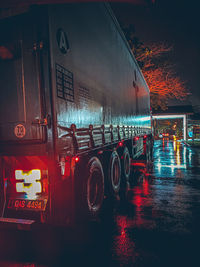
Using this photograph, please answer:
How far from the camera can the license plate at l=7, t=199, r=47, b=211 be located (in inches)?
113

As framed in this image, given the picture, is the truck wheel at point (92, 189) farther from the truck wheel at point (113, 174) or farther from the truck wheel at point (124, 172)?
the truck wheel at point (124, 172)

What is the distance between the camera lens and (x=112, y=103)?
5.33 m

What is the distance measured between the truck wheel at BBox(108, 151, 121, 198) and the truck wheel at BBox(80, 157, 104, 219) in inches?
31.2

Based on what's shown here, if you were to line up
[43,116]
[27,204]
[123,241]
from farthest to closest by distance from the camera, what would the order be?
[123,241] < [27,204] < [43,116]

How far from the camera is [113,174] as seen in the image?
5.44 meters

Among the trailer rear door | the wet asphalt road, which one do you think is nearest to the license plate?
the wet asphalt road

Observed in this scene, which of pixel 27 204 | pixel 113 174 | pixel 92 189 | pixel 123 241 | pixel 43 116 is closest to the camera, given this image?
pixel 43 116

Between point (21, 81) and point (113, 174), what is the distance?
11.3 feet

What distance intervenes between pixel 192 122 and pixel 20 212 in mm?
42143

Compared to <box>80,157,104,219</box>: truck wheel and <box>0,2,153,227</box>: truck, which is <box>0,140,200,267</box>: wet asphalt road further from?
<box>0,2,153,227</box>: truck

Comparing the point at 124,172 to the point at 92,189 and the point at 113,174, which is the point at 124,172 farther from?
the point at 92,189

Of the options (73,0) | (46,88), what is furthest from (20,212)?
(73,0)

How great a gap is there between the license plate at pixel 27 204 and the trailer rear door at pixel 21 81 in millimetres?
833

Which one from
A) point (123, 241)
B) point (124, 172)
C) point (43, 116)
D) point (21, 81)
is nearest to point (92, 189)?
point (123, 241)
